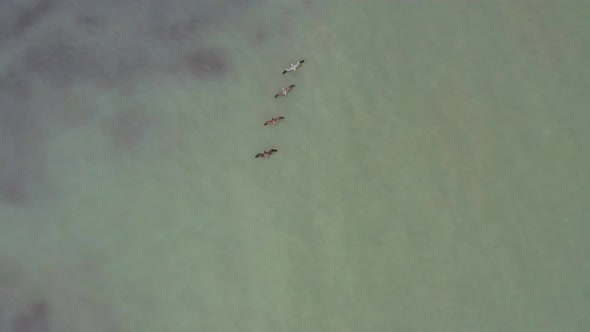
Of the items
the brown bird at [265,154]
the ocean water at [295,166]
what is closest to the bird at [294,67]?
the ocean water at [295,166]

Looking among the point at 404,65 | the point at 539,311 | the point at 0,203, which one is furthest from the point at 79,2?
the point at 539,311

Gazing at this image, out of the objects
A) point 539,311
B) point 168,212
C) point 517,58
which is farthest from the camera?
point 517,58

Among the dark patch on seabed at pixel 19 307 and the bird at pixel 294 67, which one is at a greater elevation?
the bird at pixel 294 67

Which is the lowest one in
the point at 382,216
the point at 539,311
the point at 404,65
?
the point at 539,311

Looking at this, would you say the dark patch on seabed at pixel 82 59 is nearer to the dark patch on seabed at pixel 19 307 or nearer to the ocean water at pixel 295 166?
the ocean water at pixel 295 166

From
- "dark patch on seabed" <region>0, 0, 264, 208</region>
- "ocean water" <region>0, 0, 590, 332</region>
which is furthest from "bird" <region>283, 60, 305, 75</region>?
"dark patch on seabed" <region>0, 0, 264, 208</region>

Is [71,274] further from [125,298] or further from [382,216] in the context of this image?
[382,216]

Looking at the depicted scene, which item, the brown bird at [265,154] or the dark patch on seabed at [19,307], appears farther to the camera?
the brown bird at [265,154]
